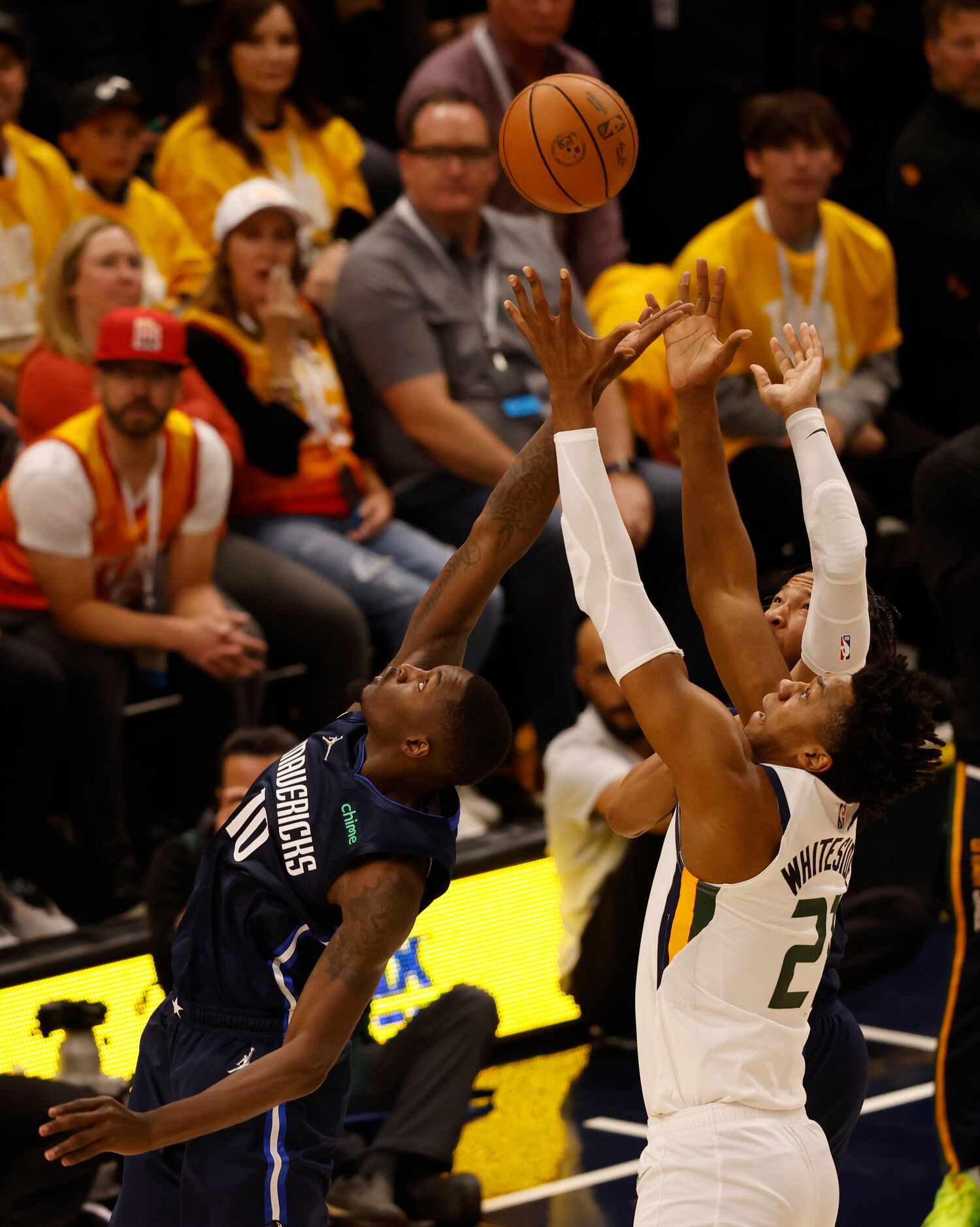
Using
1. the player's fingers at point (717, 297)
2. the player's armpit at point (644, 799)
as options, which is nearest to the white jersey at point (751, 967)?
the player's armpit at point (644, 799)

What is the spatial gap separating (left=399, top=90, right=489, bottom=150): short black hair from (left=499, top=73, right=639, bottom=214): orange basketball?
2150 mm

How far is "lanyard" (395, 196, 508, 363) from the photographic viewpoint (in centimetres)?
641

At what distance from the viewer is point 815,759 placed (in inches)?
126

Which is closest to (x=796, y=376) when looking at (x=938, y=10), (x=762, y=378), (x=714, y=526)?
(x=762, y=378)

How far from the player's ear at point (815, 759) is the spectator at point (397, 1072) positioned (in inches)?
82.2

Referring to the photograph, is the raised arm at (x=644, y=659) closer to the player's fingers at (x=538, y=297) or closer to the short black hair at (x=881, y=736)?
the player's fingers at (x=538, y=297)

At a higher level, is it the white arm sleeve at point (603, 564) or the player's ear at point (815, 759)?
the white arm sleeve at point (603, 564)

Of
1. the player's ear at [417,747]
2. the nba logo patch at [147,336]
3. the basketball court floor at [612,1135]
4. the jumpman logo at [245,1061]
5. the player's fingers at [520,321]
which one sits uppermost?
the player's fingers at [520,321]

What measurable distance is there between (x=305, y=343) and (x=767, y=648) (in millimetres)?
3101

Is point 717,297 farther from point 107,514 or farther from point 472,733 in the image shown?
point 107,514

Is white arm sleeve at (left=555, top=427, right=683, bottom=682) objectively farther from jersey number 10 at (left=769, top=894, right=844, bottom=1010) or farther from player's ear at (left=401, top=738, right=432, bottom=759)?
jersey number 10 at (left=769, top=894, right=844, bottom=1010)

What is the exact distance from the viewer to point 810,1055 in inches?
146

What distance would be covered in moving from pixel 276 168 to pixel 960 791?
3.36m

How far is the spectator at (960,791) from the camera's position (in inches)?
192
